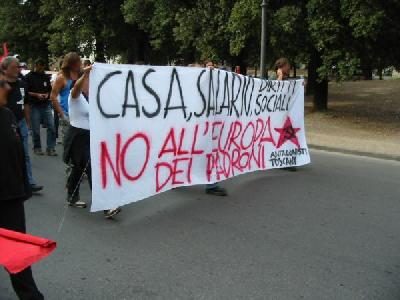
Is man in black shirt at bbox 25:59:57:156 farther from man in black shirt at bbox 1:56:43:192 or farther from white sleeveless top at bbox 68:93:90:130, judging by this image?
white sleeveless top at bbox 68:93:90:130

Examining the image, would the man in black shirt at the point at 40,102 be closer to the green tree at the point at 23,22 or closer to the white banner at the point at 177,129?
the white banner at the point at 177,129

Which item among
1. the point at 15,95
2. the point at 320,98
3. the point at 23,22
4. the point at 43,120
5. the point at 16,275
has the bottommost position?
the point at 16,275

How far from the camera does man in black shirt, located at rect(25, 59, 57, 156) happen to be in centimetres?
941

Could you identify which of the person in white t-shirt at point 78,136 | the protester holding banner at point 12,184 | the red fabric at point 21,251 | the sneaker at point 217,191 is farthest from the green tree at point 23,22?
the red fabric at point 21,251

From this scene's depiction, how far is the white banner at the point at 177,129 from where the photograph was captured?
5.32m

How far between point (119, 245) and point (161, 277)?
2.77 ft

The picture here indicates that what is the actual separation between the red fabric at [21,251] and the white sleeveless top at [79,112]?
3.28 meters

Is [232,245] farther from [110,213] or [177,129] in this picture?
[177,129]

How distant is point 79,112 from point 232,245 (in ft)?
7.42

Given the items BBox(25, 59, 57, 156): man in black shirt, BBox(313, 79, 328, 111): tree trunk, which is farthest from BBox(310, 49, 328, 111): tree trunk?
BBox(25, 59, 57, 156): man in black shirt

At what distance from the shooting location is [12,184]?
331 centimetres

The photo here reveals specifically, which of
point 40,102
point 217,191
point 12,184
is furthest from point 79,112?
point 40,102

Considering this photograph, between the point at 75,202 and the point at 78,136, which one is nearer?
the point at 78,136

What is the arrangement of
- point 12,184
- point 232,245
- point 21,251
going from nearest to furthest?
point 21,251 < point 12,184 < point 232,245
